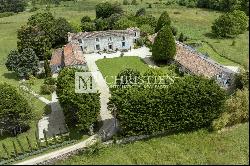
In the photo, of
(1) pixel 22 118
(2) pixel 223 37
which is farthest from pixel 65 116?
(2) pixel 223 37

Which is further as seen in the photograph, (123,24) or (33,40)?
(123,24)

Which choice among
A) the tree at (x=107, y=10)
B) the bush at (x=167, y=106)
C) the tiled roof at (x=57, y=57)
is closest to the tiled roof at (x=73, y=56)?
the tiled roof at (x=57, y=57)

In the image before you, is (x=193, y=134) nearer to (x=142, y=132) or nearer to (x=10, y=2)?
(x=142, y=132)

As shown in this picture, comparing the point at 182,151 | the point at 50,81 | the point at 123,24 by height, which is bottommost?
the point at 182,151

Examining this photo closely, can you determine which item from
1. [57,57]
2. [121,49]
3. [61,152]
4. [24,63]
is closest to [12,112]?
[61,152]

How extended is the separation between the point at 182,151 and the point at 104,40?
1699 inches

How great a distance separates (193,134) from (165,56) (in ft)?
89.4

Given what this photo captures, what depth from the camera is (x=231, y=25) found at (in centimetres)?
9419

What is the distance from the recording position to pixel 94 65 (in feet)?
266

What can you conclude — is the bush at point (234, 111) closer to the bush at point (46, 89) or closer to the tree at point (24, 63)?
the bush at point (46, 89)

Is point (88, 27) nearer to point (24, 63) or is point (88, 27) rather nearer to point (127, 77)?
point (24, 63)

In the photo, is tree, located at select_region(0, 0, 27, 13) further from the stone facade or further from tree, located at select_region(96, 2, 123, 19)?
the stone facade

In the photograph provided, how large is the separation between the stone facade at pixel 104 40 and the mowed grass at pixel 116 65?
615 cm

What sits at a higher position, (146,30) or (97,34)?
(97,34)
